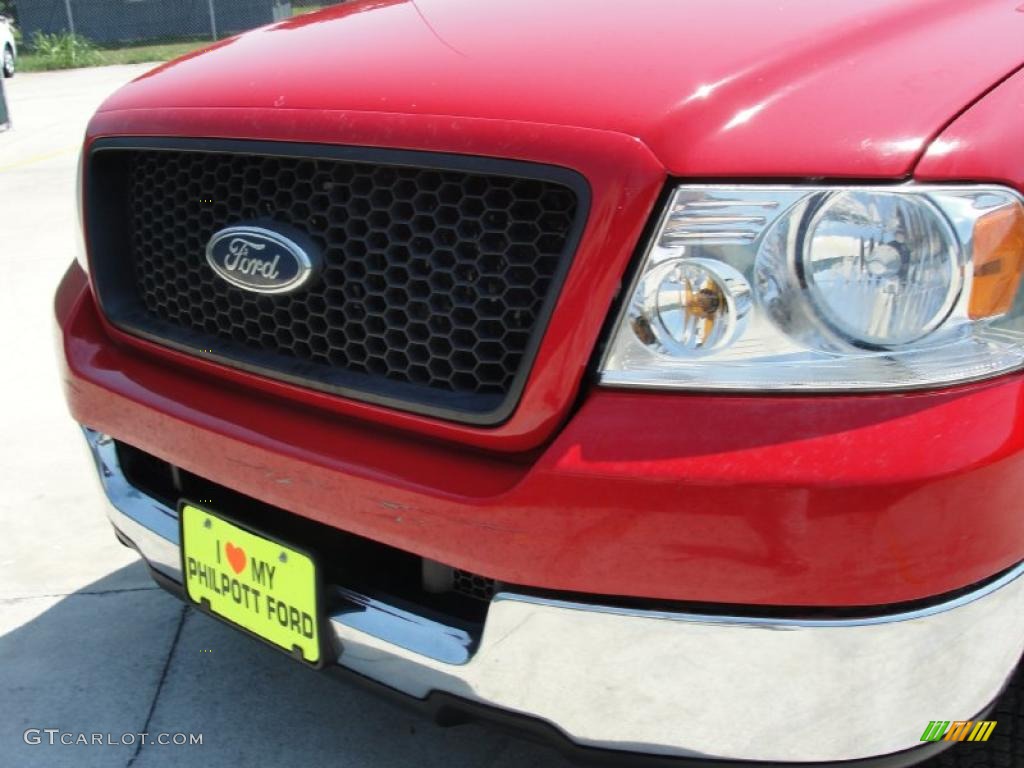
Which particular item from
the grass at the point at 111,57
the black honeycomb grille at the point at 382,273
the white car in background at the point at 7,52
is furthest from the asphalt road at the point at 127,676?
the grass at the point at 111,57

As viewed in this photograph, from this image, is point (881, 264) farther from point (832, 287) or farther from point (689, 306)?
point (689, 306)

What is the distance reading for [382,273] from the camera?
5.64 ft

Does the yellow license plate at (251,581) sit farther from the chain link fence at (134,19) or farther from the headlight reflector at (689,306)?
the chain link fence at (134,19)

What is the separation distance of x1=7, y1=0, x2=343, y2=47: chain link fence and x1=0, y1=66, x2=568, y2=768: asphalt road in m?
26.3

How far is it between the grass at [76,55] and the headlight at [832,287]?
23.8 meters

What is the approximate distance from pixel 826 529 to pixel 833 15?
841 mm

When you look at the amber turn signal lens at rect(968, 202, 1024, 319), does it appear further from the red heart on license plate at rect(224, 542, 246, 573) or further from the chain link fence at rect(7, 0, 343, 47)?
the chain link fence at rect(7, 0, 343, 47)

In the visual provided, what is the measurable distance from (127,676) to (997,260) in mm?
2158

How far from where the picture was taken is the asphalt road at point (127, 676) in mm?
2342

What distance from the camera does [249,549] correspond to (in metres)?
1.91

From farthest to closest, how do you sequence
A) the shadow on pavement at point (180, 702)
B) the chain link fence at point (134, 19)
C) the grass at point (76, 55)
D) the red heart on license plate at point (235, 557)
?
the chain link fence at point (134, 19)
the grass at point (76, 55)
the shadow on pavement at point (180, 702)
the red heart on license plate at point (235, 557)

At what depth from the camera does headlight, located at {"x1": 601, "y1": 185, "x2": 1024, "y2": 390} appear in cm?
141

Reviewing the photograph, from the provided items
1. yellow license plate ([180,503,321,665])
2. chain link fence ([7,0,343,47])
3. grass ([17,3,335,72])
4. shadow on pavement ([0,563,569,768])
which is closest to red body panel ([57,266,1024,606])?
yellow license plate ([180,503,321,665])

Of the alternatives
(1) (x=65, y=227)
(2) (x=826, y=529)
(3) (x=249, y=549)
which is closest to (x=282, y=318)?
(3) (x=249, y=549)
